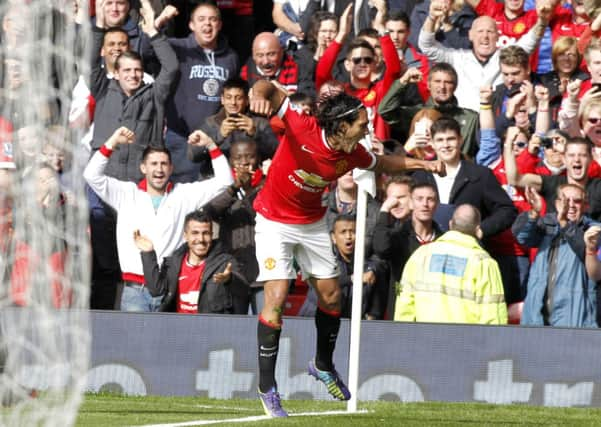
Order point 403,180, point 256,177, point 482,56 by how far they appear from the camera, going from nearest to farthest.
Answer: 1. point 403,180
2. point 256,177
3. point 482,56

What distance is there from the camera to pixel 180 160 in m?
15.3

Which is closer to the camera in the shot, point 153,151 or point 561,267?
point 561,267

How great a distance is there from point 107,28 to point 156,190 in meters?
2.70

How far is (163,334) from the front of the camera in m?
13.1

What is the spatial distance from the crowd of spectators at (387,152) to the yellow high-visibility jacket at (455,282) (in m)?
0.02

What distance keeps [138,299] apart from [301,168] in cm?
416

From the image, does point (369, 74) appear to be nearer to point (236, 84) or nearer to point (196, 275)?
point (236, 84)

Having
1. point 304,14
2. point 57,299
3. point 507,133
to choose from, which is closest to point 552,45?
point 507,133

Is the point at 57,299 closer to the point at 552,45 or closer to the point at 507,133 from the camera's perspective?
the point at 507,133

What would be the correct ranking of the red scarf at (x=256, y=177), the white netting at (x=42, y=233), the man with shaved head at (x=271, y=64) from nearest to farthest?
the white netting at (x=42, y=233), the red scarf at (x=256, y=177), the man with shaved head at (x=271, y=64)

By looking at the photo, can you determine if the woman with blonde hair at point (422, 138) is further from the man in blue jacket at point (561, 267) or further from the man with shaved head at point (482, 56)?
the man in blue jacket at point (561, 267)

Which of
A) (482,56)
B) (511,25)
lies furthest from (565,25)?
(482,56)

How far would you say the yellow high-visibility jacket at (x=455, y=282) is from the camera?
12781 mm

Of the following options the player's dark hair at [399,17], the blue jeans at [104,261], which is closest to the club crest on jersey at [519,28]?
the player's dark hair at [399,17]
